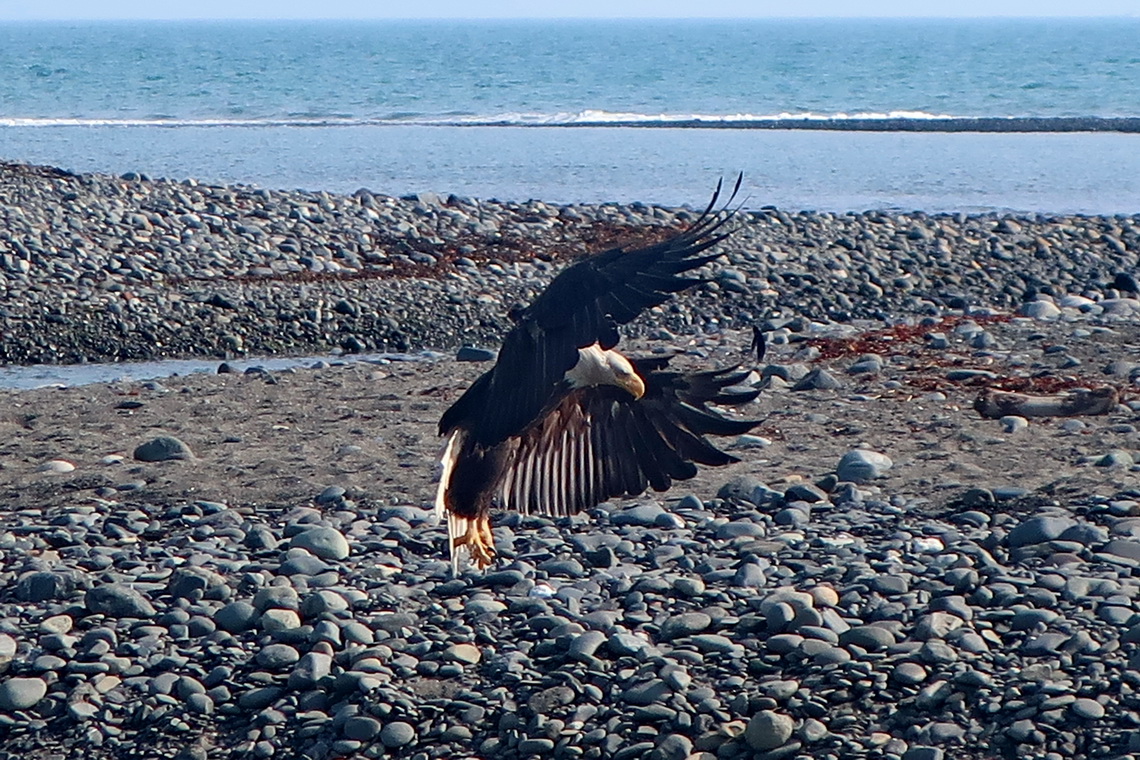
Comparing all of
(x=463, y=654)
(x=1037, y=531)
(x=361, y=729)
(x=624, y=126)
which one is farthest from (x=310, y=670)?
(x=624, y=126)

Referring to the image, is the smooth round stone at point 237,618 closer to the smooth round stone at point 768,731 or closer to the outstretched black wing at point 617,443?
the outstretched black wing at point 617,443

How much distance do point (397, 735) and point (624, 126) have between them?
102 feet

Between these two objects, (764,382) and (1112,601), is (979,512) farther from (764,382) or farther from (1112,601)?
(764,382)

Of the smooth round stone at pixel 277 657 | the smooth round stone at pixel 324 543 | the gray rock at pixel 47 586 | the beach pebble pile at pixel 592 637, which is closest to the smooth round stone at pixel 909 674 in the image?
the beach pebble pile at pixel 592 637

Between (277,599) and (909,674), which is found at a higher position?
(909,674)

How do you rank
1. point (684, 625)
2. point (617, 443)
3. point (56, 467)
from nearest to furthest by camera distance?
point (684, 625), point (617, 443), point (56, 467)

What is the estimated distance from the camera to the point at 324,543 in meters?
5.41

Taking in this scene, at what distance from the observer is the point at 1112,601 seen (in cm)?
463

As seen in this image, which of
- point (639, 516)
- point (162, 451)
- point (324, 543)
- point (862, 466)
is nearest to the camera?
point (324, 543)

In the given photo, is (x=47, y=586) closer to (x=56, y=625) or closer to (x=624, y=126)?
(x=56, y=625)

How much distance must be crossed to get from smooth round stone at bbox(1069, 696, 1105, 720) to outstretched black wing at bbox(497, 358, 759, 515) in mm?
1151

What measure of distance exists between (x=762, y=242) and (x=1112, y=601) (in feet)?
28.7

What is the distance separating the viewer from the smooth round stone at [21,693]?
4344 mm

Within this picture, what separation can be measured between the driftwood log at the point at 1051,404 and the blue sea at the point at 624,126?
10457 millimetres
